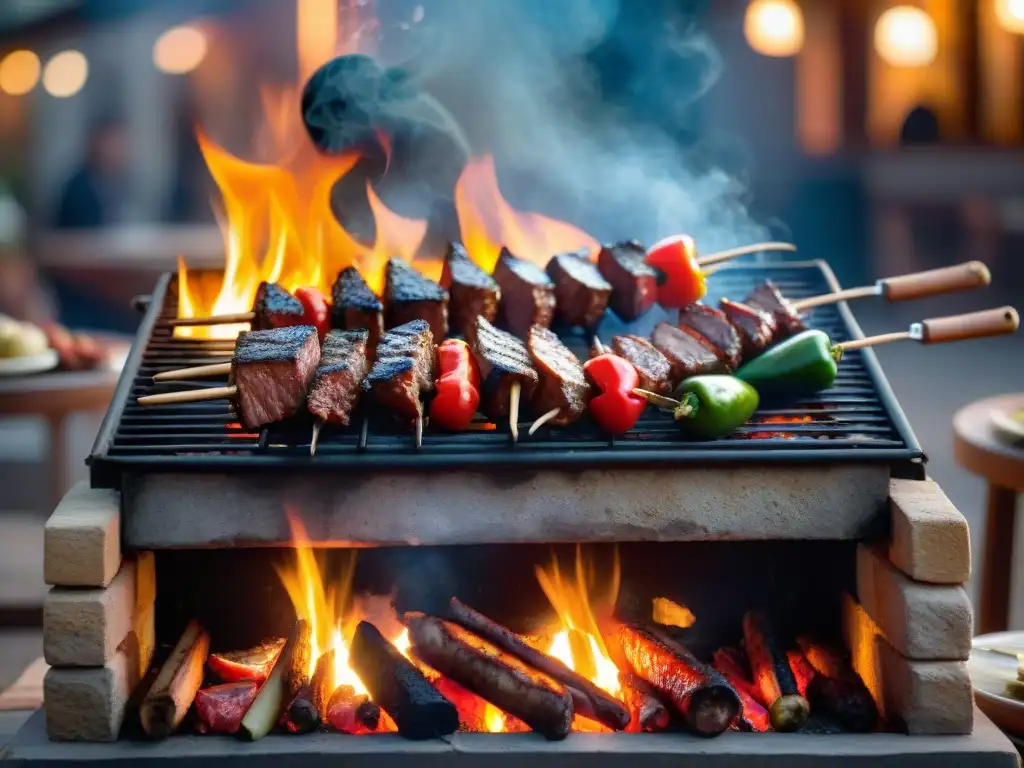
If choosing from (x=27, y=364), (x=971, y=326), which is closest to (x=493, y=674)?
(x=971, y=326)

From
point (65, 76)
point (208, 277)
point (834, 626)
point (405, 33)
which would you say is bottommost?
point (834, 626)

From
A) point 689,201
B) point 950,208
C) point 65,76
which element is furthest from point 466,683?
point 65,76

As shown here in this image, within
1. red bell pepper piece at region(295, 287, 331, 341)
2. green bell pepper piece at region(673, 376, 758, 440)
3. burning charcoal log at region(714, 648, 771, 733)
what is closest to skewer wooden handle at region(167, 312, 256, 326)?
red bell pepper piece at region(295, 287, 331, 341)

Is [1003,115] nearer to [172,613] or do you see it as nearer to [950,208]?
[950,208]

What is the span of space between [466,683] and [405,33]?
327 centimetres

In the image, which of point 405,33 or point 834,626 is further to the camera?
point 405,33

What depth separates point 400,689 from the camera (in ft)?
10.6

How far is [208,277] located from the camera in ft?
14.6

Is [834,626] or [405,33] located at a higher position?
[405,33]

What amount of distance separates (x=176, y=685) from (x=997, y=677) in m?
2.64

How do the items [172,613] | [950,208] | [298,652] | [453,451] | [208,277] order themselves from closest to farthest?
[453,451], [298,652], [172,613], [208,277], [950,208]

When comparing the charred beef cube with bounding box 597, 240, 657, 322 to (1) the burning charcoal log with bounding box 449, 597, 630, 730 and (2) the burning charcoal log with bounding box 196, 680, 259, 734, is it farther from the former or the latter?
(2) the burning charcoal log with bounding box 196, 680, 259, 734

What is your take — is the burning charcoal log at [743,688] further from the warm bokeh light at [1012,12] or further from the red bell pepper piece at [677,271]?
the warm bokeh light at [1012,12]

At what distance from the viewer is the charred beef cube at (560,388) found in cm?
344
